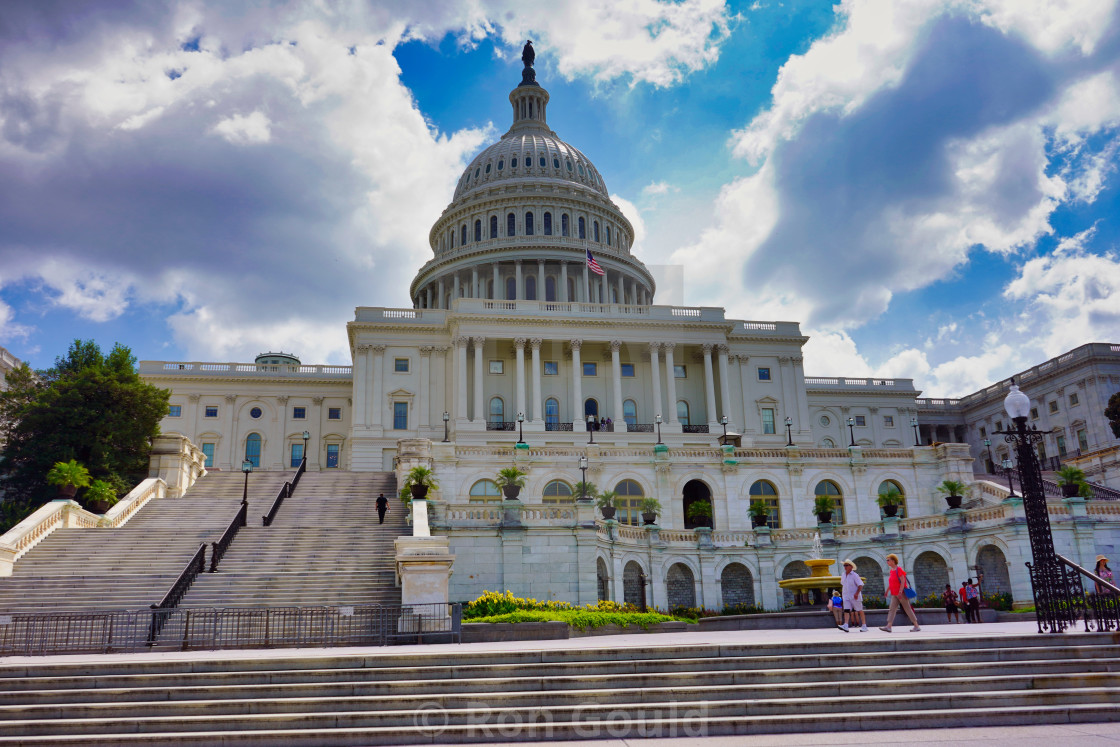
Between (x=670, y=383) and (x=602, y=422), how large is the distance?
6740 mm

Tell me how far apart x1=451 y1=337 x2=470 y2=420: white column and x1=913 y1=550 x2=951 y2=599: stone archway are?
128 ft

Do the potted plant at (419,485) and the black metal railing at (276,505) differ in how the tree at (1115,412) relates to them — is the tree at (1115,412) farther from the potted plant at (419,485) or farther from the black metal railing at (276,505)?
the black metal railing at (276,505)

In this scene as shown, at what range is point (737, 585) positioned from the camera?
40.8 m

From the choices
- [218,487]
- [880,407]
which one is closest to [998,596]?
[218,487]

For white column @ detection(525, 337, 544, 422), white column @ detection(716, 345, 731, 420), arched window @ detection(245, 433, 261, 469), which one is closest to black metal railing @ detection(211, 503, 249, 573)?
white column @ detection(525, 337, 544, 422)

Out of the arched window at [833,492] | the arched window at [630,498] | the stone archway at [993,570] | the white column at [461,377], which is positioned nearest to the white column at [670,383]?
the white column at [461,377]

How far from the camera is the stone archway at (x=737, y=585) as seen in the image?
4050cm

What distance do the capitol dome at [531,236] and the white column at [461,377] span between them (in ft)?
71.7

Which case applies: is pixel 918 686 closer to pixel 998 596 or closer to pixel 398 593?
pixel 398 593

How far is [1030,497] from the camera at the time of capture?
19.0 m

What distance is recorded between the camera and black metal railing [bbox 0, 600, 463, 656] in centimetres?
2189

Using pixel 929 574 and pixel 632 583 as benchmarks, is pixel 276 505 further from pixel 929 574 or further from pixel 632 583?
pixel 929 574

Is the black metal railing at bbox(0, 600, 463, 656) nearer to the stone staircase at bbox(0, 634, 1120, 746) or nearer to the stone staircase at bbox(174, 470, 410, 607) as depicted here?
the stone staircase at bbox(174, 470, 410, 607)

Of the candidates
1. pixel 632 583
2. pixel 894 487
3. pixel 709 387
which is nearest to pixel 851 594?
pixel 632 583
